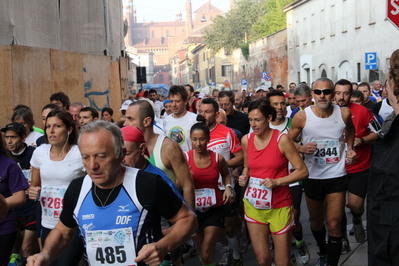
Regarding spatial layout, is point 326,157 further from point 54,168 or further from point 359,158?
point 54,168

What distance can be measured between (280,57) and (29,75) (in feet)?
133

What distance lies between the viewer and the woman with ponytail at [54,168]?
220 inches

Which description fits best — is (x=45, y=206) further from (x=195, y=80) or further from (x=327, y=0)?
(x=195, y=80)

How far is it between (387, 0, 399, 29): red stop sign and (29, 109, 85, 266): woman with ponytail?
447cm

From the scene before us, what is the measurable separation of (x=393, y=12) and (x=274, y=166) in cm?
339

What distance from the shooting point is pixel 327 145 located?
263 inches

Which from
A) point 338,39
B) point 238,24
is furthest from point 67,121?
point 238,24

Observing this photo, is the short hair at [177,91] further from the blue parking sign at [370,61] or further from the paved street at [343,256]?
the blue parking sign at [370,61]

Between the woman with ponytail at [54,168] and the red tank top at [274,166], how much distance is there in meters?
1.71

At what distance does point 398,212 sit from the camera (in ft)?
9.80

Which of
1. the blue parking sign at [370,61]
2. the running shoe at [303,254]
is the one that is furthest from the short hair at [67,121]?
the blue parking sign at [370,61]

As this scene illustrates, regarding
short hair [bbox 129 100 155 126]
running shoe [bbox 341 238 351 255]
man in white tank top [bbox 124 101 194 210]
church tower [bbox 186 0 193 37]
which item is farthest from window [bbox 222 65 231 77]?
church tower [bbox 186 0 193 37]

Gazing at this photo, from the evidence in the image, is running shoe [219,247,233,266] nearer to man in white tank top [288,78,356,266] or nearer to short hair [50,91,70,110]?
man in white tank top [288,78,356,266]

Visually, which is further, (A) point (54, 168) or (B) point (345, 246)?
(B) point (345, 246)
